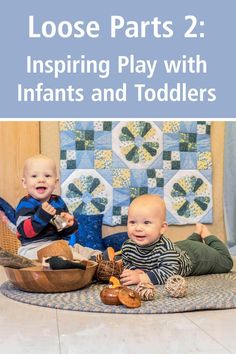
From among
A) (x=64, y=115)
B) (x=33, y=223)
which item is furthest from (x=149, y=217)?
(x=64, y=115)

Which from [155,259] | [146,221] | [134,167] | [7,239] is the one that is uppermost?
[134,167]

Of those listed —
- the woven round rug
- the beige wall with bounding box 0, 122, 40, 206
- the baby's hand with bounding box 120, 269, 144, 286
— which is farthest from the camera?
the beige wall with bounding box 0, 122, 40, 206

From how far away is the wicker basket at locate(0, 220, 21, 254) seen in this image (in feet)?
8.92

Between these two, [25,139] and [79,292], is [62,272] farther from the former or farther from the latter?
[25,139]

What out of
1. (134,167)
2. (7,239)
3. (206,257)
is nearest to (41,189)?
(206,257)

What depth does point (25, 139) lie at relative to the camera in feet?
9.84

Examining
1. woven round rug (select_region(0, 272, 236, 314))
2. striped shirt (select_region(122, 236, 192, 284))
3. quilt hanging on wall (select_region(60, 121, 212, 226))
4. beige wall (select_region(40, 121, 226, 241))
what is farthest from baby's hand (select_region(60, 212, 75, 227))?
beige wall (select_region(40, 121, 226, 241))

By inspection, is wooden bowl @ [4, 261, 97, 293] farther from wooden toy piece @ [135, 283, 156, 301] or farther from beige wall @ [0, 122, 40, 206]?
beige wall @ [0, 122, 40, 206]

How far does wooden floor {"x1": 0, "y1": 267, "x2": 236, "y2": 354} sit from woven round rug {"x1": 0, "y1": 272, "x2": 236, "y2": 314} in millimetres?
26

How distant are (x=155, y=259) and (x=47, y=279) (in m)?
0.38

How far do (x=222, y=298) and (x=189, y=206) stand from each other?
1796 mm

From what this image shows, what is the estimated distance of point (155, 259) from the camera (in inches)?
65.5

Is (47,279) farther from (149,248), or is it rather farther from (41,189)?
(41,189)

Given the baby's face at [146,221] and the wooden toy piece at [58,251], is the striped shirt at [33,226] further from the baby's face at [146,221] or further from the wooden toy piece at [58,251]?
the baby's face at [146,221]
